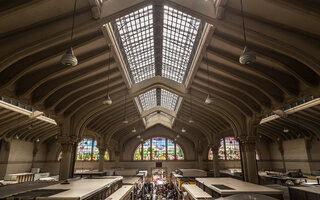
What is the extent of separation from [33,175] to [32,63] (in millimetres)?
20593

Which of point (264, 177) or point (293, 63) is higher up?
point (293, 63)

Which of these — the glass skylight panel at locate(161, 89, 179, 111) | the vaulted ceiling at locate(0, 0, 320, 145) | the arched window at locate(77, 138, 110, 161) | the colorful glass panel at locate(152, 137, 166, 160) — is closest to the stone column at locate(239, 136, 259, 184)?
the vaulted ceiling at locate(0, 0, 320, 145)

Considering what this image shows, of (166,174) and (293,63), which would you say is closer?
(293,63)

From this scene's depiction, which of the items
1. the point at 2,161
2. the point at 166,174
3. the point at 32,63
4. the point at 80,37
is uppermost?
the point at 80,37

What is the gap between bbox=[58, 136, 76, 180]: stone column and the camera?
12066mm

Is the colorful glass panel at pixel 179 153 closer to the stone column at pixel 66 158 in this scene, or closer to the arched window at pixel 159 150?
the arched window at pixel 159 150

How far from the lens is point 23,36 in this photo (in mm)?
6219

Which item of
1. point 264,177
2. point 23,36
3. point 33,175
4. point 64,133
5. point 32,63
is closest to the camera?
point 23,36

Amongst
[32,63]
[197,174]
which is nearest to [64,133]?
[32,63]

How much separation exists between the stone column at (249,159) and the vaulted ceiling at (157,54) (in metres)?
1.66

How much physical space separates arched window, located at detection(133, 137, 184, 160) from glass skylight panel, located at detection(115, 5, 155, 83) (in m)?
17.8

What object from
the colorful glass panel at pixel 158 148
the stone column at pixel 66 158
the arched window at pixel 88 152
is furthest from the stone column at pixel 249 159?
the arched window at pixel 88 152

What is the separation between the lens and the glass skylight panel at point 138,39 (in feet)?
30.5

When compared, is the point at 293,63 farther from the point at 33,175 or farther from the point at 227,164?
the point at 33,175
